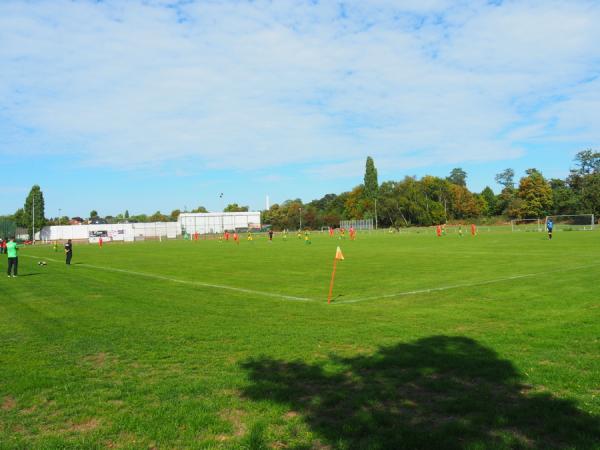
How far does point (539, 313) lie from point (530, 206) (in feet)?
347

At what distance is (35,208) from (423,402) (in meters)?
134

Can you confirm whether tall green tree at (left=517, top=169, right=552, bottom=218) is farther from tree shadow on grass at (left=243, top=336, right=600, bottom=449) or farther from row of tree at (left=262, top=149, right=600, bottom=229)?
tree shadow on grass at (left=243, top=336, right=600, bottom=449)

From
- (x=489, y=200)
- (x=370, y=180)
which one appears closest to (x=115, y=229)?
(x=370, y=180)

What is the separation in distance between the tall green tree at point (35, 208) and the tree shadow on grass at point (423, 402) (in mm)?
129682

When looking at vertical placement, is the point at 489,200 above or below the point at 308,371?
above

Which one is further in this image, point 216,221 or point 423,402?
point 216,221

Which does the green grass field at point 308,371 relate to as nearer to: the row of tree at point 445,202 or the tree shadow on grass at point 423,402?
the tree shadow on grass at point 423,402

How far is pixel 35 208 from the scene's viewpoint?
120312mm

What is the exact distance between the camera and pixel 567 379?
595 cm

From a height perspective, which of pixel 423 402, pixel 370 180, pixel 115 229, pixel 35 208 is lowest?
pixel 423 402

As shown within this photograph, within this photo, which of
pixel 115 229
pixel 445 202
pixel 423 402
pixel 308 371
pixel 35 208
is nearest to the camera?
pixel 423 402

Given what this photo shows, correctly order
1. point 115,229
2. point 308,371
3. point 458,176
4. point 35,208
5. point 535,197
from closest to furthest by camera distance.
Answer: point 308,371, point 535,197, point 115,229, point 35,208, point 458,176

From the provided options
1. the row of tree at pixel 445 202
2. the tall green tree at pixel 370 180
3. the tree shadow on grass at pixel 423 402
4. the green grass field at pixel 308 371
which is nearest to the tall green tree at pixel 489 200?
the row of tree at pixel 445 202

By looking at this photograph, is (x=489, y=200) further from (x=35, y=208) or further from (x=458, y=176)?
(x=35, y=208)
